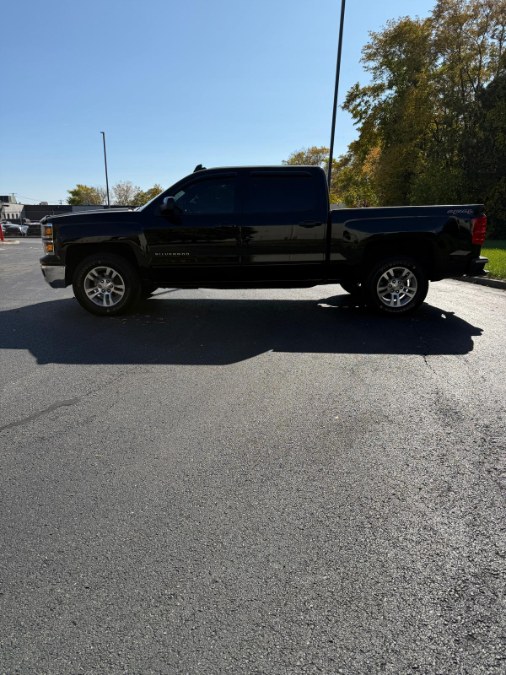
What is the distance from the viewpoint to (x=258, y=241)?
684 centimetres

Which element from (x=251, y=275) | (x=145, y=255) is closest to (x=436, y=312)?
(x=251, y=275)

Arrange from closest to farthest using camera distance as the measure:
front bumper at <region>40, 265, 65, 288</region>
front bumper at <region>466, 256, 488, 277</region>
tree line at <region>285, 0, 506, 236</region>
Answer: front bumper at <region>466, 256, 488, 277</region> < front bumper at <region>40, 265, 65, 288</region> < tree line at <region>285, 0, 506, 236</region>

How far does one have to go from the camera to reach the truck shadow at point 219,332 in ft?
17.4

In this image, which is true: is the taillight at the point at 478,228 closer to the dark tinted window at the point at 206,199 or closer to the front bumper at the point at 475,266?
the front bumper at the point at 475,266

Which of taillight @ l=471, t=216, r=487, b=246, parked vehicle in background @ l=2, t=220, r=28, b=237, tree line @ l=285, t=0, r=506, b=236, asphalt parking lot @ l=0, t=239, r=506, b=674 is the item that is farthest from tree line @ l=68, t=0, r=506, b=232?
parked vehicle in background @ l=2, t=220, r=28, b=237

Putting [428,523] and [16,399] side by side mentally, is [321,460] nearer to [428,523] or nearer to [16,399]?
[428,523]

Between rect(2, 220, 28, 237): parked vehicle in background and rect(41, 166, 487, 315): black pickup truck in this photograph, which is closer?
rect(41, 166, 487, 315): black pickup truck

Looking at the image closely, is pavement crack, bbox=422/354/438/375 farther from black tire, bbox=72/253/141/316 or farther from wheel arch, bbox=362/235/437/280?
black tire, bbox=72/253/141/316

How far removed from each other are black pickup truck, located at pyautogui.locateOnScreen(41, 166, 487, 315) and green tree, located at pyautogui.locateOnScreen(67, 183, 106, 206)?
319 feet

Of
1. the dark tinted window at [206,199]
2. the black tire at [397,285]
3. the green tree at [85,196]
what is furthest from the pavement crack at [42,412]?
the green tree at [85,196]

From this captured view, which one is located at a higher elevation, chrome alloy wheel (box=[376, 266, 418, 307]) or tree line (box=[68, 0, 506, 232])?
tree line (box=[68, 0, 506, 232])

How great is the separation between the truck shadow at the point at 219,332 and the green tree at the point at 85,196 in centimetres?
9735

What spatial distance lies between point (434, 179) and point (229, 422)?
1076 inches

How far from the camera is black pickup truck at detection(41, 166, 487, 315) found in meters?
6.75
